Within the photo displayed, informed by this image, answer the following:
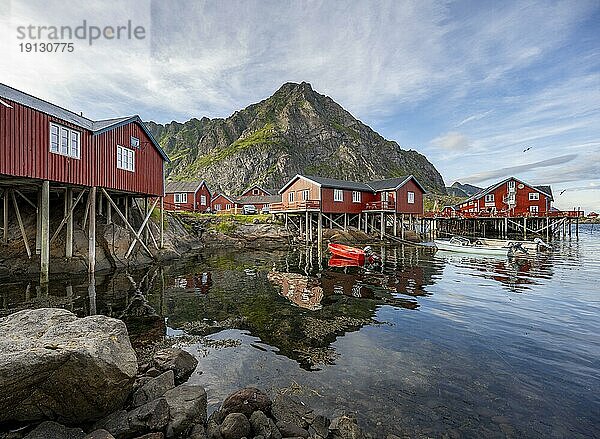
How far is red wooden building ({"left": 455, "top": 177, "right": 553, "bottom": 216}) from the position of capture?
56000 millimetres

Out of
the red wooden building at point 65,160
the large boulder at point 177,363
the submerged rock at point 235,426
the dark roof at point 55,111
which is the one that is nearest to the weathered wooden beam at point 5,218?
the red wooden building at point 65,160

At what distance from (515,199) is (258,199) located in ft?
162

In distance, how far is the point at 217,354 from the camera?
8898 millimetres

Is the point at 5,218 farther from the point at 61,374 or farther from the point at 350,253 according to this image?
the point at 350,253

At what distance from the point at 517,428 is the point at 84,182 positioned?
70.8 feet

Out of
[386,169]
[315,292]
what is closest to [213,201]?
[315,292]

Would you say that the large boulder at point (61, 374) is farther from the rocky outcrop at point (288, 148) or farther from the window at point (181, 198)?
the rocky outcrop at point (288, 148)

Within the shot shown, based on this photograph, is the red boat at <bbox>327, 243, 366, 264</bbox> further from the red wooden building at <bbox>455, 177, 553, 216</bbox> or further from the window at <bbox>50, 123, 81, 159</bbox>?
the red wooden building at <bbox>455, 177, 553, 216</bbox>

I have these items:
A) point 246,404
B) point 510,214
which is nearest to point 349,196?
point 510,214

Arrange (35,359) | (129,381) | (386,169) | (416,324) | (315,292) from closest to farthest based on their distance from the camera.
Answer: (35,359) < (129,381) < (416,324) < (315,292) < (386,169)

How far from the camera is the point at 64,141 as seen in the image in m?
17.9

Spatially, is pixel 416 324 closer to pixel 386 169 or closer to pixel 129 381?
pixel 129 381

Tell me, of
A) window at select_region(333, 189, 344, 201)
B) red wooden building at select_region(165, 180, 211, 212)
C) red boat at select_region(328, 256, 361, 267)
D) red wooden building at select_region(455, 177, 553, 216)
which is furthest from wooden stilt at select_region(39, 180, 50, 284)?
red wooden building at select_region(455, 177, 553, 216)

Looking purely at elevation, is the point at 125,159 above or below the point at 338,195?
above
